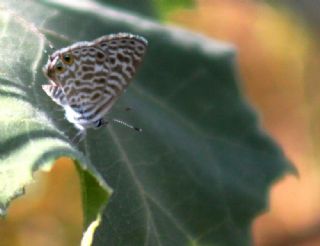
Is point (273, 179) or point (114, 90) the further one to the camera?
point (273, 179)

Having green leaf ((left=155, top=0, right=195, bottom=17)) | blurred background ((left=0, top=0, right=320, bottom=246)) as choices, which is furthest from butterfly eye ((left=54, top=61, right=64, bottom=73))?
blurred background ((left=0, top=0, right=320, bottom=246))

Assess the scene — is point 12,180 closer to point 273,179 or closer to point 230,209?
point 230,209

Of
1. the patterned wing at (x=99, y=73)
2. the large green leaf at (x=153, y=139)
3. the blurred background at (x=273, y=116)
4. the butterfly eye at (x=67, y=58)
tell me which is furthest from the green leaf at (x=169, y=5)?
the blurred background at (x=273, y=116)

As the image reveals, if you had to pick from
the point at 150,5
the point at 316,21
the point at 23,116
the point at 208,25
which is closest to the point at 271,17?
the point at 208,25

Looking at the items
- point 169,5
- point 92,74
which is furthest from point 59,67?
point 169,5

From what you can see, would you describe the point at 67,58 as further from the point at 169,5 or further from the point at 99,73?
the point at 169,5

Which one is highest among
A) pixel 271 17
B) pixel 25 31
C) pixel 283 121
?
pixel 25 31

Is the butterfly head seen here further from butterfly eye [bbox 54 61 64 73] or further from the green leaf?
the green leaf

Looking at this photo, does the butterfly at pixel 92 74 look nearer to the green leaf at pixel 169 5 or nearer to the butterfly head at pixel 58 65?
the butterfly head at pixel 58 65
